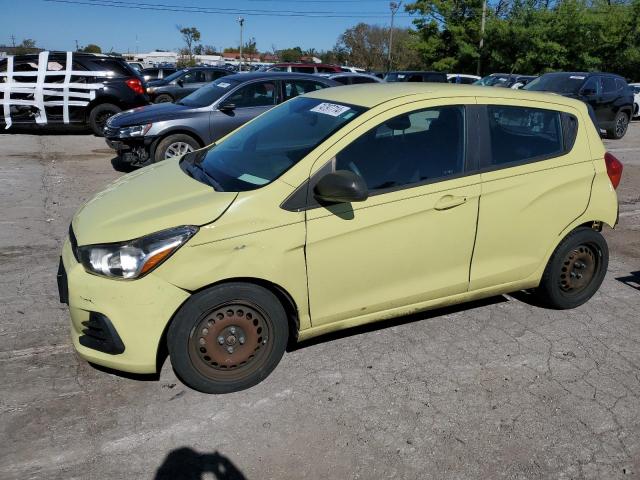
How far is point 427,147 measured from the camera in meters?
3.58

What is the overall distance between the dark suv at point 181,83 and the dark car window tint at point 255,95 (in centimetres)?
795

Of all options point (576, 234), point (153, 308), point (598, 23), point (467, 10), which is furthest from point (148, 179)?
point (467, 10)

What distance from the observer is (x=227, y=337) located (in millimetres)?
3102

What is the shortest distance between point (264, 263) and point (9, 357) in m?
1.80

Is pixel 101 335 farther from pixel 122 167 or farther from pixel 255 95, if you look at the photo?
pixel 122 167

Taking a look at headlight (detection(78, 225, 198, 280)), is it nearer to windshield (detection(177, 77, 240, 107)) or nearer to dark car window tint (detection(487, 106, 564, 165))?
dark car window tint (detection(487, 106, 564, 165))

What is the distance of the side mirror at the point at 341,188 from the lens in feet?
9.94

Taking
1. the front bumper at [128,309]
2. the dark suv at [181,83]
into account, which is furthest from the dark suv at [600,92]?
the front bumper at [128,309]

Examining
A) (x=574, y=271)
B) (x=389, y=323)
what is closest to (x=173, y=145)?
(x=389, y=323)

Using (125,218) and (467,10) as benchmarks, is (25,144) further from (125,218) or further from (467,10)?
(467,10)

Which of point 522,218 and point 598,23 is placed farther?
point 598,23

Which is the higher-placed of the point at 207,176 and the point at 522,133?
the point at 522,133

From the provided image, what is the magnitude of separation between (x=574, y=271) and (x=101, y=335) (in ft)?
11.0

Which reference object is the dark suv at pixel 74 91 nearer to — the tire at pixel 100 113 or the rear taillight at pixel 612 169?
the tire at pixel 100 113
